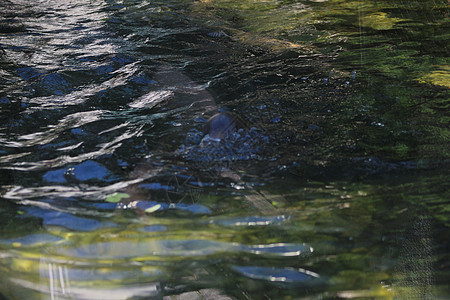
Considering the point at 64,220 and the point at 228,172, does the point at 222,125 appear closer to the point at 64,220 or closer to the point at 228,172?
the point at 228,172

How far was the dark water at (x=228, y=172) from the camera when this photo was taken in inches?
86.1

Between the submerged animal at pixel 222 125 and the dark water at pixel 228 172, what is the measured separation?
10 centimetres

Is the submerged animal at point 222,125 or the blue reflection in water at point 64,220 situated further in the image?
the submerged animal at point 222,125

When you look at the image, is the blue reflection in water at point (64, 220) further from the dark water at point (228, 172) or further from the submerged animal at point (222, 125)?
the submerged animal at point (222, 125)

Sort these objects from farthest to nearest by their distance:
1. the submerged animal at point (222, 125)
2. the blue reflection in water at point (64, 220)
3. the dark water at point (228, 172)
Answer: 1. the submerged animal at point (222, 125)
2. the blue reflection in water at point (64, 220)
3. the dark water at point (228, 172)

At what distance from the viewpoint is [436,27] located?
23.4ft

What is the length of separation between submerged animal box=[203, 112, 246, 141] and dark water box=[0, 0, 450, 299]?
0.10m

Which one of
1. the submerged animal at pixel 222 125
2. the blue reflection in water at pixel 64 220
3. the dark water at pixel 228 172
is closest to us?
the dark water at pixel 228 172

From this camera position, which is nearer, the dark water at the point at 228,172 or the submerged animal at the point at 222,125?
the dark water at the point at 228,172

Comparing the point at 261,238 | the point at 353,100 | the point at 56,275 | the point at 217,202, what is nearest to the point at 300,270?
the point at 261,238

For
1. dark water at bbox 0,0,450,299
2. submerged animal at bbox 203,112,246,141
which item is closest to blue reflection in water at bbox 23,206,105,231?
dark water at bbox 0,0,450,299

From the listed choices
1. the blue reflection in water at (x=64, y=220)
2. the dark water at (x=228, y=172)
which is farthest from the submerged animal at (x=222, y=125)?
the blue reflection in water at (x=64, y=220)

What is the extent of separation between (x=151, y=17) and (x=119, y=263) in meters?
7.35

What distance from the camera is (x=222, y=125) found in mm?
3637
